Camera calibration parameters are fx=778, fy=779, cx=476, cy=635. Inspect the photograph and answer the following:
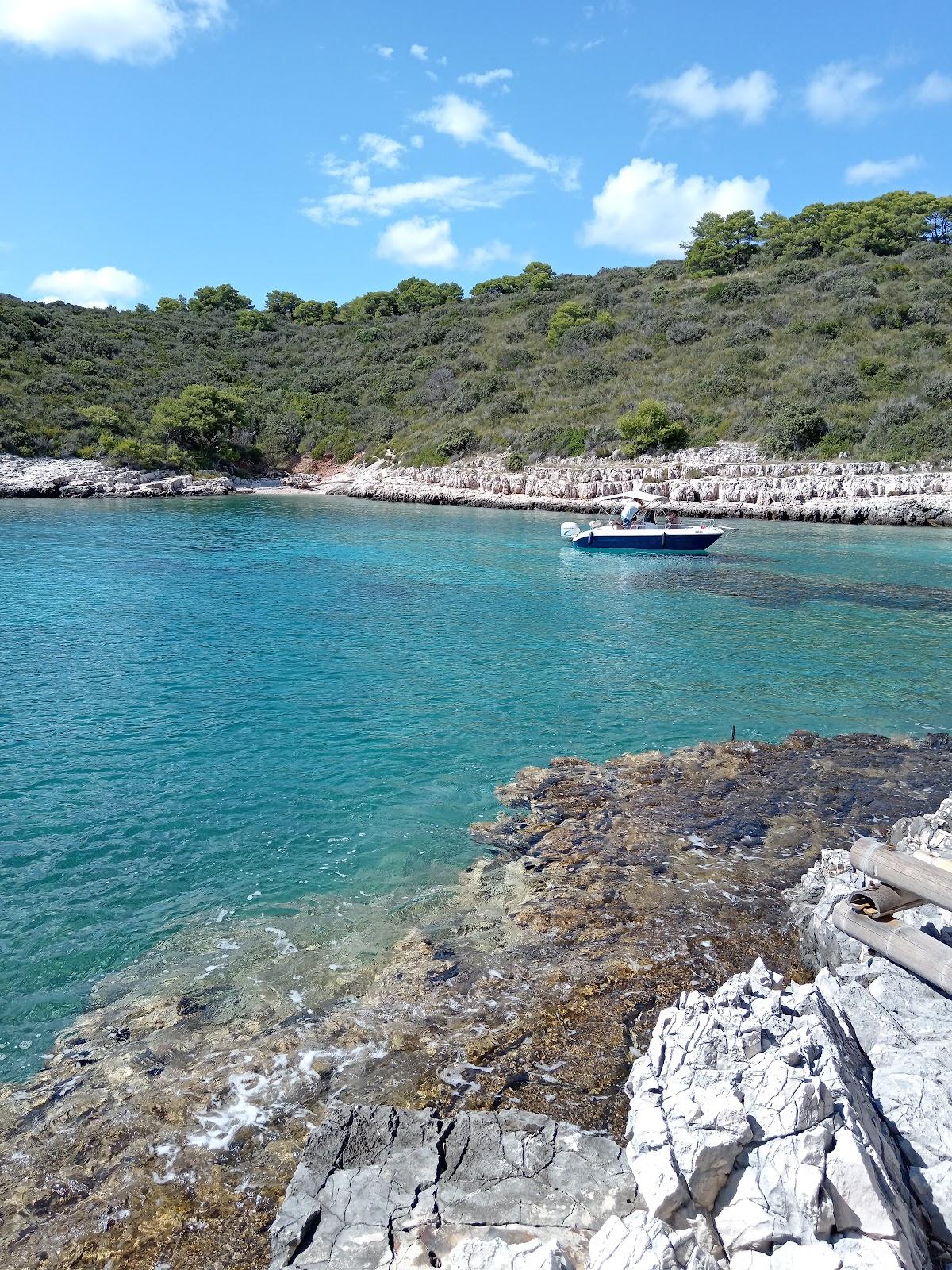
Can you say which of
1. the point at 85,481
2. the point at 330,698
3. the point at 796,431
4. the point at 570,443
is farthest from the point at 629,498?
the point at 85,481

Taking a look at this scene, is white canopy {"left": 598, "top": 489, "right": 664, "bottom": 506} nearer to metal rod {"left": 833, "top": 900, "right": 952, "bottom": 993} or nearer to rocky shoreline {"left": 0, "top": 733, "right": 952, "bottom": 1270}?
rocky shoreline {"left": 0, "top": 733, "right": 952, "bottom": 1270}

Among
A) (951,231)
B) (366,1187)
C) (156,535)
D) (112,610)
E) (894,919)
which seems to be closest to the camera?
(366,1187)

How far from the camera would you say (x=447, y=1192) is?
13.5 ft

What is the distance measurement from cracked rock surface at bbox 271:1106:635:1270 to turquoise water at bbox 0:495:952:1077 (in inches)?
110

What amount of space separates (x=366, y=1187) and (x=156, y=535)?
34.6 meters

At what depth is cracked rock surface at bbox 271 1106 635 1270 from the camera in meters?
3.72

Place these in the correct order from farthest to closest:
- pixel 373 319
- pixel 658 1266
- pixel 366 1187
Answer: pixel 373 319
pixel 366 1187
pixel 658 1266

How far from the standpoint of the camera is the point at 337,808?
9.75 m

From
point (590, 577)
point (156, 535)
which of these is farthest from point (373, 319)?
point (590, 577)

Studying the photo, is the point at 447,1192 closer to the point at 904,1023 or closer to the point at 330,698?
the point at 904,1023

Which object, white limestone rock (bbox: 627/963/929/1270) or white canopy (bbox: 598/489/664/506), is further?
white canopy (bbox: 598/489/664/506)

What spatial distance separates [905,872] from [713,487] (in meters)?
43.1

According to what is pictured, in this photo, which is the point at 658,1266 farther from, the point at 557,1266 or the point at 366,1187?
the point at 366,1187

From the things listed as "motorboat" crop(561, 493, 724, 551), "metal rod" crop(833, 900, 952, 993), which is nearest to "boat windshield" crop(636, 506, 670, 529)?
"motorboat" crop(561, 493, 724, 551)
